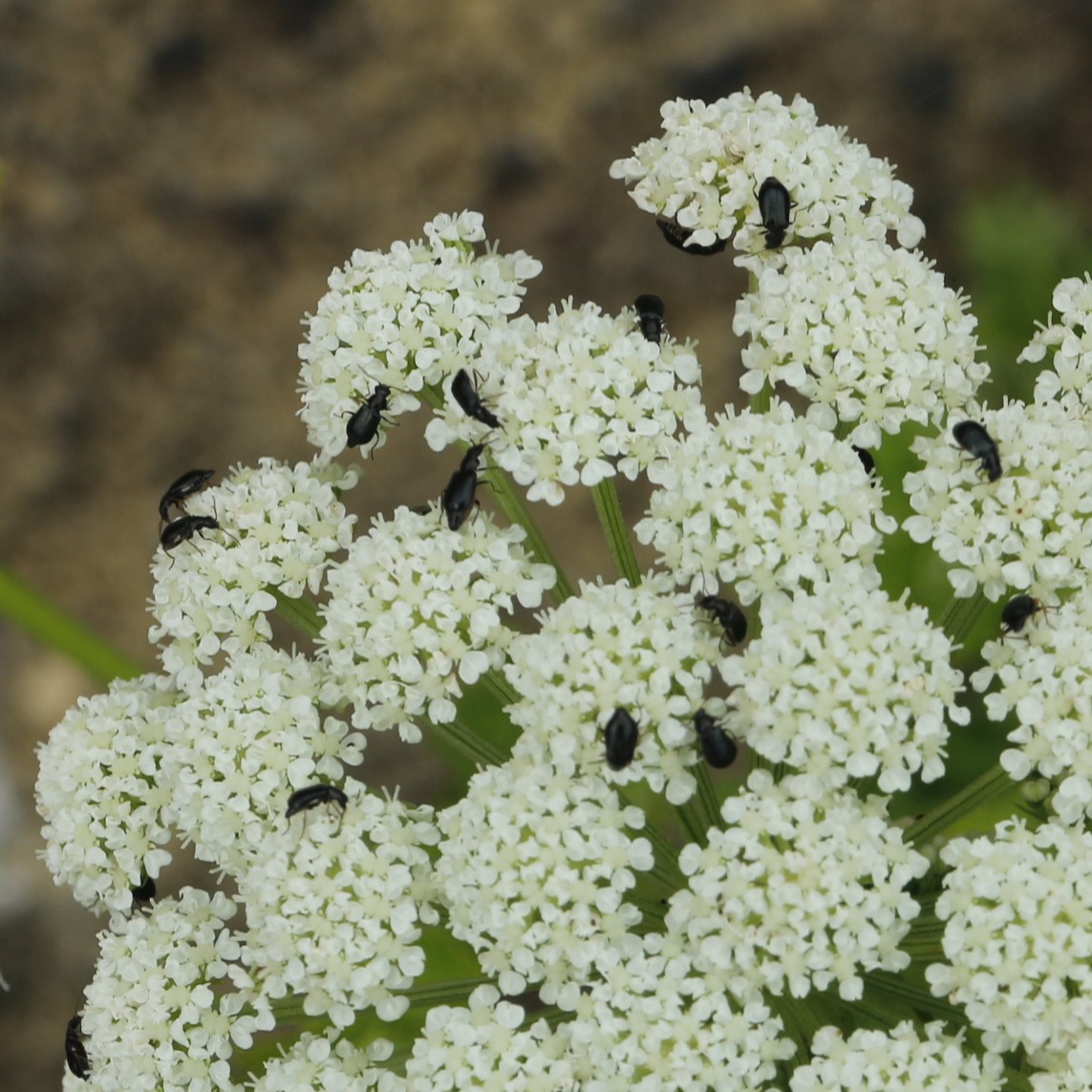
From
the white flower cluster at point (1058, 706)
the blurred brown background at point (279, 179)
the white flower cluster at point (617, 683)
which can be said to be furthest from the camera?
the blurred brown background at point (279, 179)

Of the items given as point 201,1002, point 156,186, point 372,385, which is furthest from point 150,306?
point 201,1002

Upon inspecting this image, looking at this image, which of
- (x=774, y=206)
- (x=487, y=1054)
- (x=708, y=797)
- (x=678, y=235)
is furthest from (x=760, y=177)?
(x=487, y=1054)

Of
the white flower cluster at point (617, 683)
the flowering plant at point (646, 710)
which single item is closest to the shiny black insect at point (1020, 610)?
the flowering plant at point (646, 710)

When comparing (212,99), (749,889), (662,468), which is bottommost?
(749,889)

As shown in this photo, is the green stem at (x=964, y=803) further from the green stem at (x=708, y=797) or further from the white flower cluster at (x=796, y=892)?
the green stem at (x=708, y=797)

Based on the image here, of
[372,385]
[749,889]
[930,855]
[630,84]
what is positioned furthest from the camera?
[630,84]

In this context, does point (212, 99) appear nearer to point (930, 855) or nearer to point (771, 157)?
point (771, 157)

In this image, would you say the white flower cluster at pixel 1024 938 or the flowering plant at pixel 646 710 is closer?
the white flower cluster at pixel 1024 938
